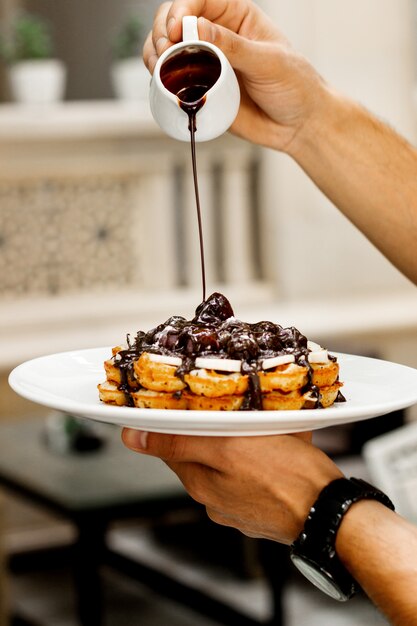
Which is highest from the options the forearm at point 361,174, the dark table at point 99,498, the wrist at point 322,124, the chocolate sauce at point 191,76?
the chocolate sauce at point 191,76

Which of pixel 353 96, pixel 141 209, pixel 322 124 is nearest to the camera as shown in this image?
pixel 322 124

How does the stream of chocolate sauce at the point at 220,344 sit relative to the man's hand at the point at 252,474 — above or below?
above

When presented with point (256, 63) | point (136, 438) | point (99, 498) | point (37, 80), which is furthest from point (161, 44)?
point (37, 80)

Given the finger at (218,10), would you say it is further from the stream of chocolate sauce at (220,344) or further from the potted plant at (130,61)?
the potted plant at (130,61)

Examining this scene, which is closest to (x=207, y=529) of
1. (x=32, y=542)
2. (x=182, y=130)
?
(x=32, y=542)

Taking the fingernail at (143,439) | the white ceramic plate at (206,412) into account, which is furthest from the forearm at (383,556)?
the fingernail at (143,439)

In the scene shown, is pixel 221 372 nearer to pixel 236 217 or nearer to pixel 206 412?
pixel 206 412

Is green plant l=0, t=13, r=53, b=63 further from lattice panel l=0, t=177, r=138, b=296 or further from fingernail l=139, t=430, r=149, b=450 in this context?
fingernail l=139, t=430, r=149, b=450
